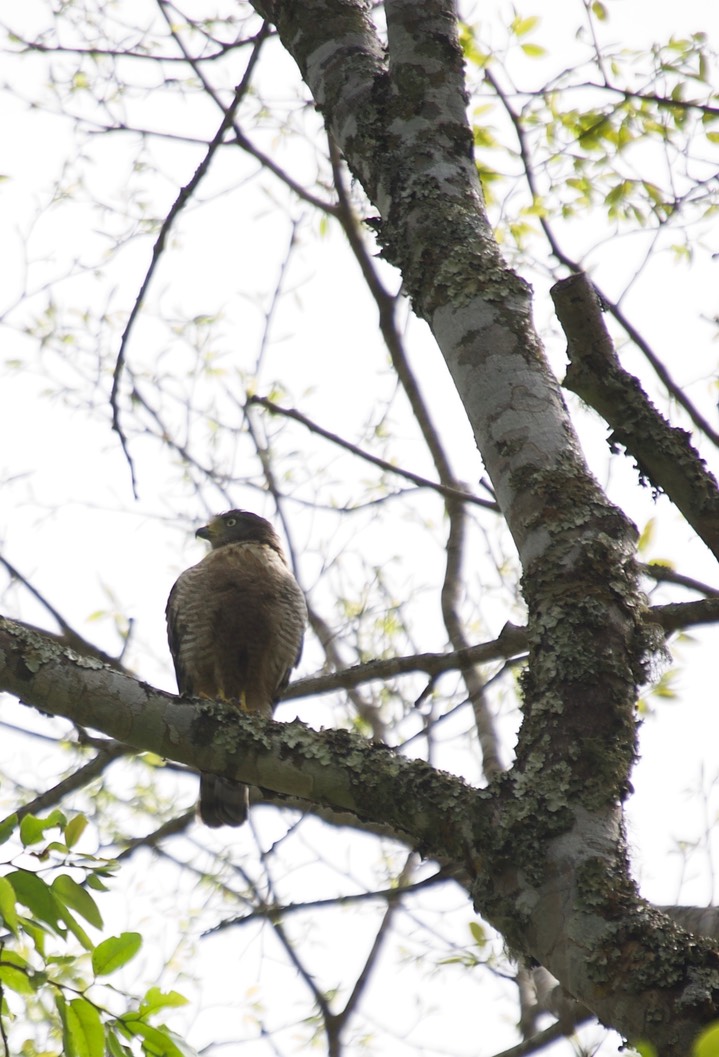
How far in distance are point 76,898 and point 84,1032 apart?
0.69ft

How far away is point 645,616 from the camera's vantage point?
203 cm

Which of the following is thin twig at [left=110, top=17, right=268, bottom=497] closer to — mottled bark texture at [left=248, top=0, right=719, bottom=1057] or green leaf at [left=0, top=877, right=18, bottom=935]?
mottled bark texture at [left=248, top=0, right=719, bottom=1057]

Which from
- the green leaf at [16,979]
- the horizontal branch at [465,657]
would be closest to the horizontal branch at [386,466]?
the horizontal branch at [465,657]

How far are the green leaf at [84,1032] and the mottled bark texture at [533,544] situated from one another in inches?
25.9

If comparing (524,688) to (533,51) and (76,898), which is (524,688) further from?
(533,51)

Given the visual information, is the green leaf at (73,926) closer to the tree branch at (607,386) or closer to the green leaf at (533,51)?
→ the tree branch at (607,386)

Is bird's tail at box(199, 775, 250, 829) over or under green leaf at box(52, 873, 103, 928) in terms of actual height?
over

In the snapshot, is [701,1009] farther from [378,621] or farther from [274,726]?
[378,621]

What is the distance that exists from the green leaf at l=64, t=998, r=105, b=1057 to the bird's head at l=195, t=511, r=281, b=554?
152 inches

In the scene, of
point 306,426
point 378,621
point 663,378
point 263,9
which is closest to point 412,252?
point 663,378

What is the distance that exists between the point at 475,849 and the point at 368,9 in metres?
2.45

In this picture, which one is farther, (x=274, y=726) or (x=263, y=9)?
(x=263, y=9)

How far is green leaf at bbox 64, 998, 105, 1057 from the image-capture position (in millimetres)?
1734

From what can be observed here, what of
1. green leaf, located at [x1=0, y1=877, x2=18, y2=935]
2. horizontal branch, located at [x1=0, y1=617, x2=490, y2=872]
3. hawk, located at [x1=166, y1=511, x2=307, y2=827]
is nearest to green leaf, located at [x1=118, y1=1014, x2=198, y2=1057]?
green leaf, located at [x1=0, y1=877, x2=18, y2=935]
